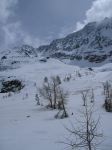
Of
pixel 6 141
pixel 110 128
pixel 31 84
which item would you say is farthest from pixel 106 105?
pixel 31 84

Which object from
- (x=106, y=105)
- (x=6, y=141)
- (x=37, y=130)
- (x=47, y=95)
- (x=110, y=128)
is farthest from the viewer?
(x=47, y=95)

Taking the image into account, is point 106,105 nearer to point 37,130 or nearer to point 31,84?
point 37,130

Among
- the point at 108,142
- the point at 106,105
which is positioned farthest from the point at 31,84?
the point at 108,142

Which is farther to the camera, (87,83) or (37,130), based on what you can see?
(87,83)

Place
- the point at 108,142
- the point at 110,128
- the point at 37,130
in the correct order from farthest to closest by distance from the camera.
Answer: the point at 37,130 < the point at 110,128 < the point at 108,142

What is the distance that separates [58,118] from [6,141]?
21.0 metres

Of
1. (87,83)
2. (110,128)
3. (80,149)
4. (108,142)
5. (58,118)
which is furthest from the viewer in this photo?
(87,83)

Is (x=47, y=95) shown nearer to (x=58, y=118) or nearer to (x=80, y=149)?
(x=58, y=118)

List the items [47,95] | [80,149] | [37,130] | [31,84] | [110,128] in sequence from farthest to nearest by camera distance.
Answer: [31,84] → [47,95] → [37,130] → [110,128] → [80,149]

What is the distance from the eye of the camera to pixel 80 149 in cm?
2708

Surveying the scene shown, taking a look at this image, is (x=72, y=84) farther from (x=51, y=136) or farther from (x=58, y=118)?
(x=51, y=136)

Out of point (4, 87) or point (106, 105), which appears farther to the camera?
point (4, 87)

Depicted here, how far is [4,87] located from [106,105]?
14031 centimetres

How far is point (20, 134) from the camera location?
39.4 metres
